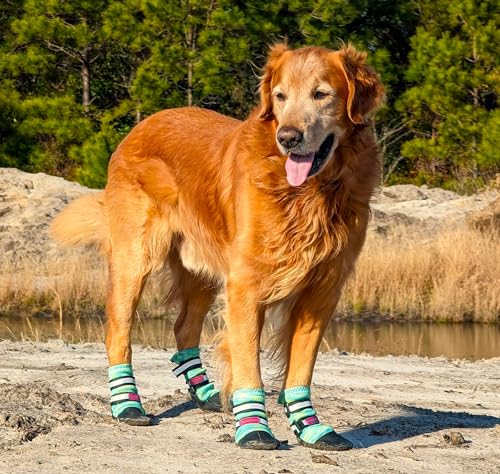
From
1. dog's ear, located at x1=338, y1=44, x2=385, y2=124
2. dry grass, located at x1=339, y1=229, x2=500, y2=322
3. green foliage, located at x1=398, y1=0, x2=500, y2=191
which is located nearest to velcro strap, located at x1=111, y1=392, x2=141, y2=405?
dog's ear, located at x1=338, y1=44, x2=385, y2=124

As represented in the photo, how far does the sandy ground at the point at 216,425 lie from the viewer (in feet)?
20.2

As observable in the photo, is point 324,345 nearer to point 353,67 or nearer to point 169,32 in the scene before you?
point 353,67

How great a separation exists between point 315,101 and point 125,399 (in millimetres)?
2253

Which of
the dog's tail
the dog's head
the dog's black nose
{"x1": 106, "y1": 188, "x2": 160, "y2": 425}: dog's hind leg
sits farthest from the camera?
the dog's tail

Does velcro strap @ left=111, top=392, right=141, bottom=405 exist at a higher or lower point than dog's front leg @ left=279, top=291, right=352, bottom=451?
lower

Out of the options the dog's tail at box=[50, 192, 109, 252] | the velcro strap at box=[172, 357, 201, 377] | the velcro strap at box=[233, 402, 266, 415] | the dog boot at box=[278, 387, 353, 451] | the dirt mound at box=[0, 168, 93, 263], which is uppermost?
the dog's tail at box=[50, 192, 109, 252]

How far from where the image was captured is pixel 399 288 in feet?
60.8

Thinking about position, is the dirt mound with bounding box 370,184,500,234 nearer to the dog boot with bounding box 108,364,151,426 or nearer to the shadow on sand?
the shadow on sand

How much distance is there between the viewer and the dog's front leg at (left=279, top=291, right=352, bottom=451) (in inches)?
260

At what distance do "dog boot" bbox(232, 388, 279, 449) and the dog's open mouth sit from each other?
114 centimetres

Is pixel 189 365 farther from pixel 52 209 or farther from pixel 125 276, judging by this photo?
pixel 52 209

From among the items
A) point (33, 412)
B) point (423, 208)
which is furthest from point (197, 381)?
point (423, 208)

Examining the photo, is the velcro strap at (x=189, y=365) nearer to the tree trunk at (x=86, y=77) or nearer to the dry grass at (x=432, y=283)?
the dry grass at (x=432, y=283)

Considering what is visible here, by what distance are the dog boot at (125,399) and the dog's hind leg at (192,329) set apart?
0.47 m
